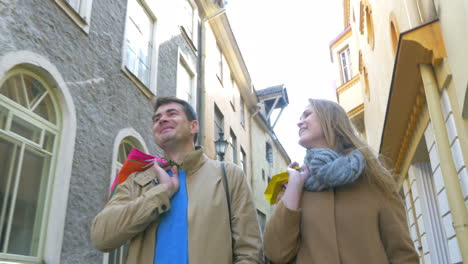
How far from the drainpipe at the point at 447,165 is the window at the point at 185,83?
22.3 feet

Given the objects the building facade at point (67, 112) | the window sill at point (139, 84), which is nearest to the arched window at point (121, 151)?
the building facade at point (67, 112)

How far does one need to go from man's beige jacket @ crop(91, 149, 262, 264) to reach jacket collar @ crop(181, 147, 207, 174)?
97mm

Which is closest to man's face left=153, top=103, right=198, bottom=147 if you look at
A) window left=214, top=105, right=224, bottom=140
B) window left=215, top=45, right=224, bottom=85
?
window left=214, top=105, right=224, bottom=140

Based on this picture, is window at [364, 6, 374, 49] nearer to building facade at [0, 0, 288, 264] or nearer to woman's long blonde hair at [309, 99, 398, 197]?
building facade at [0, 0, 288, 264]

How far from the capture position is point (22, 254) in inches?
181

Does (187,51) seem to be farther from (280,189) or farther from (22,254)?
(280,189)

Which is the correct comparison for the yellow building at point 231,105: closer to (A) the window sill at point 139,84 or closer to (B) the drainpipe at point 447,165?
(A) the window sill at point 139,84

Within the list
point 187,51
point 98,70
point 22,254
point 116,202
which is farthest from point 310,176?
point 187,51

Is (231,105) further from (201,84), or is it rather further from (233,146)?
(201,84)

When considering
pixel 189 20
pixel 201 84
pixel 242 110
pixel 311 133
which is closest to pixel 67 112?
pixel 311 133

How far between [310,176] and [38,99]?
416cm

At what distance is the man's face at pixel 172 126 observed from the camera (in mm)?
2812

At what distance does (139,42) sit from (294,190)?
701cm

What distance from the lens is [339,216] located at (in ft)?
7.43
